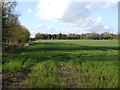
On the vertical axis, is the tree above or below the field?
above

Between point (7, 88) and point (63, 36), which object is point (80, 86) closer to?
point (7, 88)

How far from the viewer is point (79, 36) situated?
165 metres

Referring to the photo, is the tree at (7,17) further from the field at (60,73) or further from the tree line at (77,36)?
the tree line at (77,36)

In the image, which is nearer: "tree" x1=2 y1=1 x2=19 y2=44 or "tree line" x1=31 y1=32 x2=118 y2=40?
"tree" x1=2 y1=1 x2=19 y2=44

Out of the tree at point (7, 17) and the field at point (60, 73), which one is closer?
the field at point (60, 73)

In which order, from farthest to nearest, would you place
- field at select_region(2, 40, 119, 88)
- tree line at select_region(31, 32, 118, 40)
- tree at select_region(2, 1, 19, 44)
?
tree line at select_region(31, 32, 118, 40)
tree at select_region(2, 1, 19, 44)
field at select_region(2, 40, 119, 88)

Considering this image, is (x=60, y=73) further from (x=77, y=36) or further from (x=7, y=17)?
(x=77, y=36)

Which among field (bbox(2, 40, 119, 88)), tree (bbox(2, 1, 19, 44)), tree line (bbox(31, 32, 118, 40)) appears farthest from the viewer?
tree line (bbox(31, 32, 118, 40))

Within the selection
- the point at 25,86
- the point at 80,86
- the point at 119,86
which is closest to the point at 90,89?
the point at 80,86

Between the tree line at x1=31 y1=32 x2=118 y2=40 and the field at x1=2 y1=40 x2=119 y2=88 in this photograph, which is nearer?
the field at x1=2 y1=40 x2=119 y2=88

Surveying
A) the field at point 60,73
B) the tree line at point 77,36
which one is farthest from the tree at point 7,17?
the tree line at point 77,36

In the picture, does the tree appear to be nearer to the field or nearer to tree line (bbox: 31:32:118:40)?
the field

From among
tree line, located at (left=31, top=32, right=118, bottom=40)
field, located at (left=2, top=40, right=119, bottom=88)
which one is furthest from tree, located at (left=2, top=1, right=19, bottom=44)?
tree line, located at (left=31, top=32, right=118, bottom=40)

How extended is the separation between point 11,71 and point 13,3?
Result: 26.4 metres
